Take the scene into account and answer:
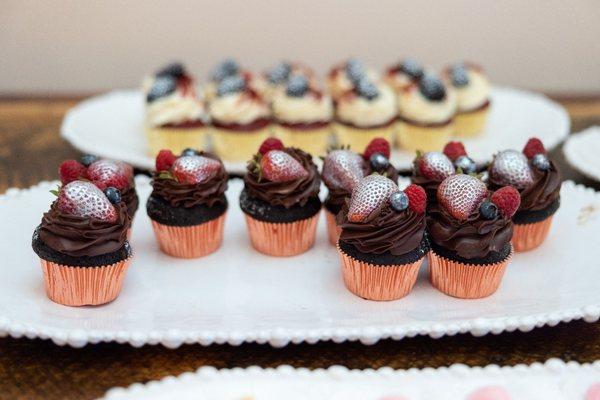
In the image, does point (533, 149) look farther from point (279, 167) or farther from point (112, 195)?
point (112, 195)

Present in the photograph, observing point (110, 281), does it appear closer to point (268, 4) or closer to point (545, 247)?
point (545, 247)

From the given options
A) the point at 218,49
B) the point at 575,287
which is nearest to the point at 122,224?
the point at 575,287

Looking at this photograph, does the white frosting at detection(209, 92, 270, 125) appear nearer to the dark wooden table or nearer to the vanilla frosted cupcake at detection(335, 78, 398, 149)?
the vanilla frosted cupcake at detection(335, 78, 398, 149)

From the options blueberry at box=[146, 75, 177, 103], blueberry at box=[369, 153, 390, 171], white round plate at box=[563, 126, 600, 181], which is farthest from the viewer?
blueberry at box=[146, 75, 177, 103]

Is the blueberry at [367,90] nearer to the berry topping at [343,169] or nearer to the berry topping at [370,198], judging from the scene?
the berry topping at [343,169]

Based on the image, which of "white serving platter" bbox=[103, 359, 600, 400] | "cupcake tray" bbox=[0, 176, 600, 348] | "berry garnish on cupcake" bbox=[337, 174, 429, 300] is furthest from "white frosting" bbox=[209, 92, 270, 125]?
"white serving platter" bbox=[103, 359, 600, 400]
